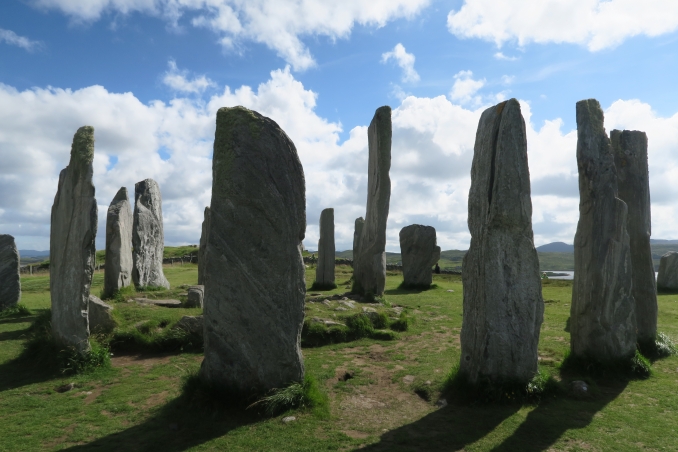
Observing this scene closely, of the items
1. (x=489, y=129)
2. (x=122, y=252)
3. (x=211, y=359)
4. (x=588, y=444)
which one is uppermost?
(x=489, y=129)

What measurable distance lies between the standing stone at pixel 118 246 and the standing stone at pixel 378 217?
7960 mm

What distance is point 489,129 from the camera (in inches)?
289

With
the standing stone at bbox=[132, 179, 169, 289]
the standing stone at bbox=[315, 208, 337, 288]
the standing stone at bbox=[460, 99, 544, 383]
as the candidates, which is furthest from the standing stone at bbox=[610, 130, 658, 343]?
the standing stone at bbox=[132, 179, 169, 289]

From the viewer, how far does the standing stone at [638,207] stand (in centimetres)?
1000

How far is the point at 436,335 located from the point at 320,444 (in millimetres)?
6746

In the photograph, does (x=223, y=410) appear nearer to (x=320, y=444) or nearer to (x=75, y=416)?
(x=320, y=444)

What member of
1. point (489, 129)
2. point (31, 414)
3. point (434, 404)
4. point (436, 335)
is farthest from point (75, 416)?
point (436, 335)

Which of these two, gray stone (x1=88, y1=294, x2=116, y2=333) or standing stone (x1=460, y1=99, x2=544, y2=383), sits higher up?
standing stone (x1=460, y1=99, x2=544, y2=383)

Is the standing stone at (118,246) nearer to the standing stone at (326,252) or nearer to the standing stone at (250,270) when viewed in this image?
the standing stone at (326,252)

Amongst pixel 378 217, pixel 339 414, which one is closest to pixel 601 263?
pixel 339 414

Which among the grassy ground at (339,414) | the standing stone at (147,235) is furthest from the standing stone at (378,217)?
the standing stone at (147,235)

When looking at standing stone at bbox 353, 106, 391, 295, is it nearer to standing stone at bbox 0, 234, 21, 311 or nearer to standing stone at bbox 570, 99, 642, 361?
standing stone at bbox 570, 99, 642, 361

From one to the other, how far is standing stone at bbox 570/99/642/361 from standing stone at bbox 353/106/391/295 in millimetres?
8876

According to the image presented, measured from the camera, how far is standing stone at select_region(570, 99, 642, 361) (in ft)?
27.7
